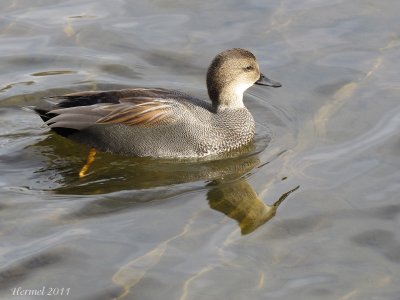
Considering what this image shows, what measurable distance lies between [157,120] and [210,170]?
70 centimetres

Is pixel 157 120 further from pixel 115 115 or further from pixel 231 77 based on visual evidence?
pixel 231 77

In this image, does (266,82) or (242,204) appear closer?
(242,204)

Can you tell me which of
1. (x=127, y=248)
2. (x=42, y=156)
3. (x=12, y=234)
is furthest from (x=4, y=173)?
(x=127, y=248)

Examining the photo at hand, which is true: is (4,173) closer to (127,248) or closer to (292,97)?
(127,248)

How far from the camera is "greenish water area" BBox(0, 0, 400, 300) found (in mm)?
6664

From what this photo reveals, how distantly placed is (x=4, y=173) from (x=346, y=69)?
407 centimetres

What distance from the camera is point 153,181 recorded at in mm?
8258

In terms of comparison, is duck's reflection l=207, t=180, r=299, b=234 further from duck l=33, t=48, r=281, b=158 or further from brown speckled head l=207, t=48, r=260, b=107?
brown speckled head l=207, t=48, r=260, b=107

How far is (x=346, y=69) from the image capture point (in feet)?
33.7

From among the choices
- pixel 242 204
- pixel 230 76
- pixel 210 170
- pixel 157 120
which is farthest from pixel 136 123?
pixel 242 204

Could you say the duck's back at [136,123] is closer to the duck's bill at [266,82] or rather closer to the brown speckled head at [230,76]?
the brown speckled head at [230,76]

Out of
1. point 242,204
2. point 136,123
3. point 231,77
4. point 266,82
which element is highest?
point 231,77

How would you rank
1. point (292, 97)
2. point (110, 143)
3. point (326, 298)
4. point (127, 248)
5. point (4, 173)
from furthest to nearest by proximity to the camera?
1. point (292, 97)
2. point (110, 143)
3. point (4, 173)
4. point (127, 248)
5. point (326, 298)

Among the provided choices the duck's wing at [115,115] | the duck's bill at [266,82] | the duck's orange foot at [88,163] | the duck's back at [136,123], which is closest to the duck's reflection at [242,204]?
the duck's back at [136,123]
